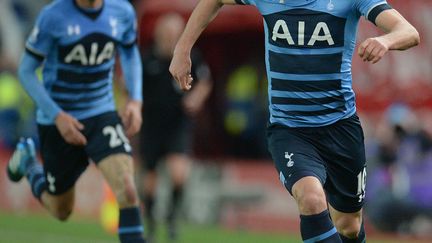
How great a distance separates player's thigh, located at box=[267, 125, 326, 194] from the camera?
7.93 meters

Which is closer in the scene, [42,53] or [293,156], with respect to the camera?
[293,156]

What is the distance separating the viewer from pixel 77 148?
1045cm

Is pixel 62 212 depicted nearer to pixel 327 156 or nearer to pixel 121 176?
pixel 121 176

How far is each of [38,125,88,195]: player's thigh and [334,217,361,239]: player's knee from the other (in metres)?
2.68

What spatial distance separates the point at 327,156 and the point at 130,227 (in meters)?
2.03

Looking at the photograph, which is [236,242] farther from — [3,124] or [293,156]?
[3,124]

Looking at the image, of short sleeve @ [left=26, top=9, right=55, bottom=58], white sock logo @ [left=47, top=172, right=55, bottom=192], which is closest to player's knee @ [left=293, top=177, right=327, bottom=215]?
short sleeve @ [left=26, top=9, right=55, bottom=58]

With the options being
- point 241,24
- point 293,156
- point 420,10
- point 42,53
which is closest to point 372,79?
point 420,10

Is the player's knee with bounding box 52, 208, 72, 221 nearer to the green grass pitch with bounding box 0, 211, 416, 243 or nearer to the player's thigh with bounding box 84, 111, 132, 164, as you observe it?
the player's thigh with bounding box 84, 111, 132, 164

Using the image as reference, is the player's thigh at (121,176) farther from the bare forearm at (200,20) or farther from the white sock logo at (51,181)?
the bare forearm at (200,20)

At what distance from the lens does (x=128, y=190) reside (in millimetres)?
9656

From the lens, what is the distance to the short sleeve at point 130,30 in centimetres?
1038

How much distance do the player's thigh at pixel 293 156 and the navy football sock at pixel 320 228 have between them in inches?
12.1

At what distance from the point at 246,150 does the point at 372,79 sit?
13.2 ft
